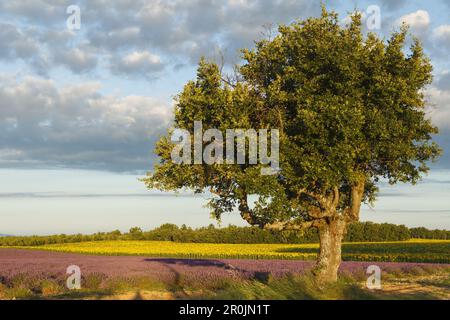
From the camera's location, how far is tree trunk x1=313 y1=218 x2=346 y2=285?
26750 millimetres

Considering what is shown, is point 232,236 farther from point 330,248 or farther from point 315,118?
point 315,118

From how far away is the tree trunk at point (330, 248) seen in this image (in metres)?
26.8

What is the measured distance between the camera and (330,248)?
2711cm

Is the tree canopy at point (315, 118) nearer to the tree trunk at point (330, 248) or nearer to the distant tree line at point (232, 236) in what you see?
the tree trunk at point (330, 248)

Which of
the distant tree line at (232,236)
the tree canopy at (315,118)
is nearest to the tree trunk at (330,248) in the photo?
the tree canopy at (315,118)

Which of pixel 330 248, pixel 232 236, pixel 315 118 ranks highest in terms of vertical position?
pixel 315 118

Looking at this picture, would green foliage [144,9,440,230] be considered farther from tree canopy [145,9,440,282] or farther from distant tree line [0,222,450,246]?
distant tree line [0,222,450,246]

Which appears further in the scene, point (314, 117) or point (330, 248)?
point (330, 248)

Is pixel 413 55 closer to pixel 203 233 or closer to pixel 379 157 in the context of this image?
pixel 379 157

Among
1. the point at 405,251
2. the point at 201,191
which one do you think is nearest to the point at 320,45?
the point at 201,191

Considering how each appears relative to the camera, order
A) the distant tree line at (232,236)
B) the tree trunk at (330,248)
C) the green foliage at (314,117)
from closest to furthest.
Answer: the green foliage at (314,117), the tree trunk at (330,248), the distant tree line at (232,236)

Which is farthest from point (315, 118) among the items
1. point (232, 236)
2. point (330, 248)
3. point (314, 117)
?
point (232, 236)

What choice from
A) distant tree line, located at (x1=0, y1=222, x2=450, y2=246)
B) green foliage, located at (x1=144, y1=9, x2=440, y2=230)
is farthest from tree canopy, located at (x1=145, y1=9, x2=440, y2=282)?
distant tree line, located at (x1=0, y1=222, x2=450, y2=246)
